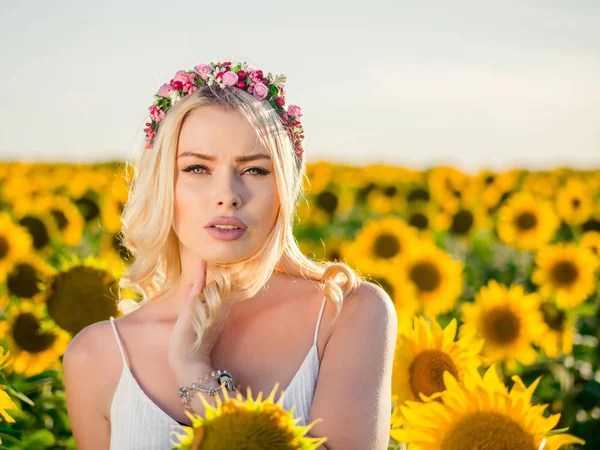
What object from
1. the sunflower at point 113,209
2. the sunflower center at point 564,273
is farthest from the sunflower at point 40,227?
the sunflower center at point 564,273

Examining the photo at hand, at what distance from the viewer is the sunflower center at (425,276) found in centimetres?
669

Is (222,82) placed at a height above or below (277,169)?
above

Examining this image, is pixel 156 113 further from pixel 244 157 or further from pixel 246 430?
pixel 246 430

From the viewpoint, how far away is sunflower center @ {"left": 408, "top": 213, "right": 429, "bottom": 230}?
9141 mm

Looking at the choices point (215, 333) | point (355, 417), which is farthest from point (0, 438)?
point (355, 417)

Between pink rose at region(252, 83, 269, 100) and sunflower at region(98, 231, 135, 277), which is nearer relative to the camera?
pink rose at region(252, 83, 269, 100)

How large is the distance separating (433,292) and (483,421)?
4267mm

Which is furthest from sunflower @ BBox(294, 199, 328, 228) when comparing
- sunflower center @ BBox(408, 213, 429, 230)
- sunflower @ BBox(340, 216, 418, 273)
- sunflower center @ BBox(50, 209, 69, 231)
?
sunflower center @ BBox(50, 209, 69, 231)

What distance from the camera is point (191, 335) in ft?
9.01

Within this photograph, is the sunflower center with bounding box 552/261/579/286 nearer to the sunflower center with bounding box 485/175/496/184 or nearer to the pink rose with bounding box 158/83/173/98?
the sunflower center with bounding box 485/175/496/184

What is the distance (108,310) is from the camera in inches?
188

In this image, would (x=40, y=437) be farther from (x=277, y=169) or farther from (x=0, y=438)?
(x=277, y=169)

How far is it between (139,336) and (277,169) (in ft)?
2.56

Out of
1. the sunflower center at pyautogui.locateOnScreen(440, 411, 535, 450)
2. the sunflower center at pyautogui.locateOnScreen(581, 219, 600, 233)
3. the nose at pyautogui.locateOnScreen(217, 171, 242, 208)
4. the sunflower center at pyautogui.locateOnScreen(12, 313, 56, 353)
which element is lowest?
the sunflower center at pyautogui.locateOnScreen(12, 313, 56, 353)
